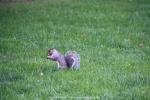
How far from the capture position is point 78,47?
12414 millimetres

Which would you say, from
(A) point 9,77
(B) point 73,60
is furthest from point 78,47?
(A) point 9,77

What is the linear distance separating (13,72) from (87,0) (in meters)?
9.96

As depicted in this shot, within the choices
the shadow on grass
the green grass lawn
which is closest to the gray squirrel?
the green grass lawn

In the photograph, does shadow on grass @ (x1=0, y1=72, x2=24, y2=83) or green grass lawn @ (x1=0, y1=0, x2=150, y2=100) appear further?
shadow on grass @ (x1=0, y1=72, x2=24, y2=83)

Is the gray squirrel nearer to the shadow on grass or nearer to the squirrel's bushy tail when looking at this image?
the squirrel's bushy tail

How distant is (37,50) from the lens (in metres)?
12.0

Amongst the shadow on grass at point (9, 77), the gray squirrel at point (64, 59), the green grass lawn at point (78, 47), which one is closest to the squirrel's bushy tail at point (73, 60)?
the gray squirrel at point (64, 59)

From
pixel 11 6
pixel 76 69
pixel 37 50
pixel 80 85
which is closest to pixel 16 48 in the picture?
pixel 37 50

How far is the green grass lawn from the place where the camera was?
344 inches

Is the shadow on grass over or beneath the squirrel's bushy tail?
beneath

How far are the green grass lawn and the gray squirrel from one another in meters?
0.14

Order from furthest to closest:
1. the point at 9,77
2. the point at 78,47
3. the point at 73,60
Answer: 1. the point at 78,47
2. the point at 73,60
3. the point at 9,77

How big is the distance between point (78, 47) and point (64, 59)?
7.94ft

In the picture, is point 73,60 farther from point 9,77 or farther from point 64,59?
point 9,77
